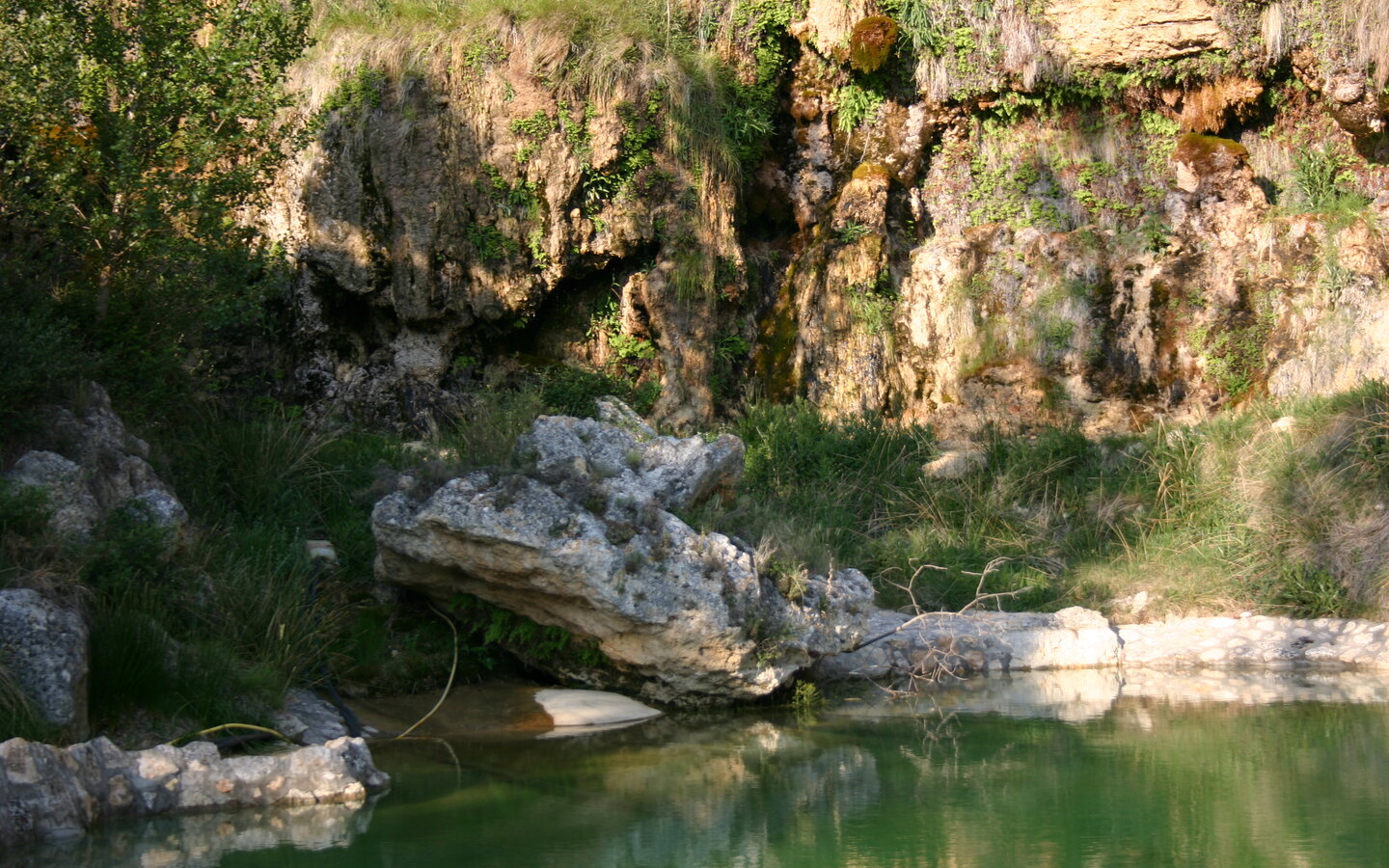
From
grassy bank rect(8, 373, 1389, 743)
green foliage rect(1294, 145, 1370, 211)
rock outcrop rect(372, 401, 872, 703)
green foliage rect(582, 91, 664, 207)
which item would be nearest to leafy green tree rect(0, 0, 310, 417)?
grassy bank rect(8, 373, 1389, 743)

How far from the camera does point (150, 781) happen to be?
17.3ft

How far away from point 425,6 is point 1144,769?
9992mm

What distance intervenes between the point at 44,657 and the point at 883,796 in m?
3.58

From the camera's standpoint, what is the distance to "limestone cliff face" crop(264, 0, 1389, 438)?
11.9m

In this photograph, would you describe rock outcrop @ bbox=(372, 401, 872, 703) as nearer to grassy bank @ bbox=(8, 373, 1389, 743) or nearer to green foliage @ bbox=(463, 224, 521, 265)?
grassy bank @ bbox=(8, 373, 1389, 743)

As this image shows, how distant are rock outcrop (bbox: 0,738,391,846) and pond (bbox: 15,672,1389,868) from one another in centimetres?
11

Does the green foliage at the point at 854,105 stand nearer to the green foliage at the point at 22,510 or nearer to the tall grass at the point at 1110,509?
the tall grass at the point at 1110,509

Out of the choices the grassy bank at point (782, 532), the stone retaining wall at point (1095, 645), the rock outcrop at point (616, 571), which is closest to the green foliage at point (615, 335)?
the grassy bank at point (782, 532)

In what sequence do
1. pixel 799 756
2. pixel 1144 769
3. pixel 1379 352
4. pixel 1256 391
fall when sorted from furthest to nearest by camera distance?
pixel 1256 391 → pixel 1379 352 → pixel 799 756 → pixel 1144 769

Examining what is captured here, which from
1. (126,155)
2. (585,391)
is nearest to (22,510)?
(126,155)

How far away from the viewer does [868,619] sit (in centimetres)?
779

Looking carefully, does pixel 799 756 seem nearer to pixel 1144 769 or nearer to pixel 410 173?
pixel 1144 769

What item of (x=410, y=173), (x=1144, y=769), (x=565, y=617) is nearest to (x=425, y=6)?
(x=410, y=173)

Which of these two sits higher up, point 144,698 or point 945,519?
point 945,519
